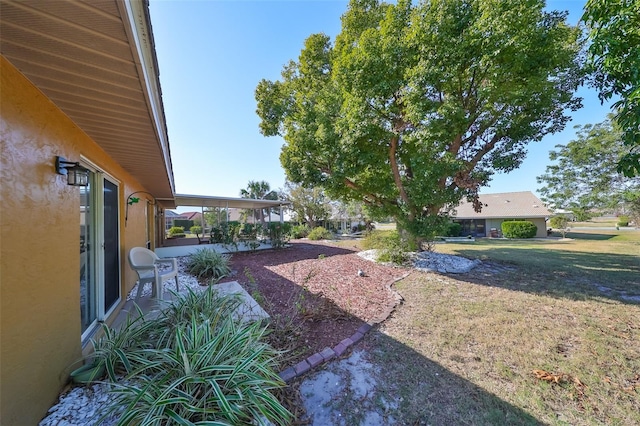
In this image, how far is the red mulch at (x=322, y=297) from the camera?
3.59 meters

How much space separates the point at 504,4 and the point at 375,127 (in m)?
3.82

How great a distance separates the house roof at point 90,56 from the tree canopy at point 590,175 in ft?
59.2

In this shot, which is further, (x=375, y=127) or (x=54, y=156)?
(x=375, y=127)

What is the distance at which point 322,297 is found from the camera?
497 cm

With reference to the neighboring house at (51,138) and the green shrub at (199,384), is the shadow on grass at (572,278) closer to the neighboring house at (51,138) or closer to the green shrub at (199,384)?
the green shrub at (199,384)

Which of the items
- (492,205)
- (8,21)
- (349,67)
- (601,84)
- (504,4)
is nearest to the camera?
(8,21)

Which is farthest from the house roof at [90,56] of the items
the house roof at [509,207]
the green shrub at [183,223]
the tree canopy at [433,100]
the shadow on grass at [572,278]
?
the green shrub at [183,223]

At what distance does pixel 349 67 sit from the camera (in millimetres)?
7312

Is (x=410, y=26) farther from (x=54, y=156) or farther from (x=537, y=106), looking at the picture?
(x=54, y=156)

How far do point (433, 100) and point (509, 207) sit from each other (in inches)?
930

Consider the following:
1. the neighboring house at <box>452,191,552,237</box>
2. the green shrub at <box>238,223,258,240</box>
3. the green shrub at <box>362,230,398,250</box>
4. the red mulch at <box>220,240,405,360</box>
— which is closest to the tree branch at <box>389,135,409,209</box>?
the green shrub at <box>362,230,398,250</box>

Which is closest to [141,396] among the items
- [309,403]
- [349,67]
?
[309,403]

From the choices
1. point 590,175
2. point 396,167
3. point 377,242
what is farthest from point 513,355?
point 590,175

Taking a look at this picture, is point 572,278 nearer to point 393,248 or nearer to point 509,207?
point 393,248
